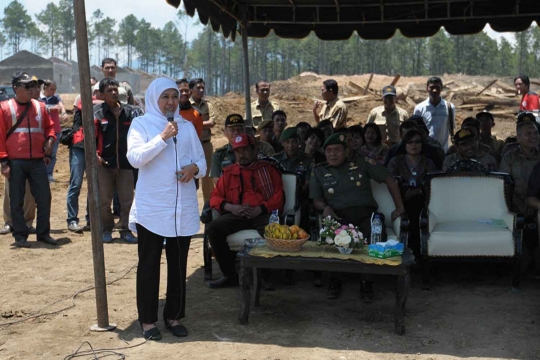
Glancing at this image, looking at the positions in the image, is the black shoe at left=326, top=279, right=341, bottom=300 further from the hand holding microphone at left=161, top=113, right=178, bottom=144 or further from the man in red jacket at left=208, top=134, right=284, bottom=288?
the hand holding microphone at left=161, top=113, right=178, bottom=144

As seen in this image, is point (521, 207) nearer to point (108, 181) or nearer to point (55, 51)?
point (108, 181)

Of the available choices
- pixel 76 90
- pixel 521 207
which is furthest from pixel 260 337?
pixel 76 90

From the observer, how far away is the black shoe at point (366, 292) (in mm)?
6438

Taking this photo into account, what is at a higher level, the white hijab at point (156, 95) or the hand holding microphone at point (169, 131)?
the white hijab at point (156, 95)

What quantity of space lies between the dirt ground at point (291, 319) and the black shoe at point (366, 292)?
6 centimetres

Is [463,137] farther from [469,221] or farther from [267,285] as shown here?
[267,285]

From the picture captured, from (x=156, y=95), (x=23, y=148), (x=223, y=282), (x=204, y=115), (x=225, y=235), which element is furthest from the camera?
(x=204, y=115)

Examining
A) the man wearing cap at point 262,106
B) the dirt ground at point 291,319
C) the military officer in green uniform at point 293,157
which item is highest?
the man wearing cap at point 262,106

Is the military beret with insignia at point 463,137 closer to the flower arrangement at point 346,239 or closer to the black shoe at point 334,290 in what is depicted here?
the black shoe at point 334,290

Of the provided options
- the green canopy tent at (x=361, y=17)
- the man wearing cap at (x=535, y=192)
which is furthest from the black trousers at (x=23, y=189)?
the man wearing cap at (x=535, y=192)

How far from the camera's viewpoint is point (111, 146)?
897 cm

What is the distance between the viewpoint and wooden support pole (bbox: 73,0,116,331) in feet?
17.3

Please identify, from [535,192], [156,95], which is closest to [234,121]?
[156,95]

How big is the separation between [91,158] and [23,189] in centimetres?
376
